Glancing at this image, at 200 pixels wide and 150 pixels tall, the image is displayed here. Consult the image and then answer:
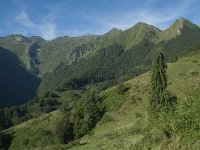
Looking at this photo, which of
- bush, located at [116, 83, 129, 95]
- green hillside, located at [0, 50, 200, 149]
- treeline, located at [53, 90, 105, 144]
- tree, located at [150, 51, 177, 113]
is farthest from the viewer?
bush, located at [116, 83, 129, 95]

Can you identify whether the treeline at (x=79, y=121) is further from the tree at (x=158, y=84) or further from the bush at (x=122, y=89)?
the tree at (x=158, y=84)

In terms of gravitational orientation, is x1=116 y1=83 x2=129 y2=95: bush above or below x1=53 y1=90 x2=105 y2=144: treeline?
above

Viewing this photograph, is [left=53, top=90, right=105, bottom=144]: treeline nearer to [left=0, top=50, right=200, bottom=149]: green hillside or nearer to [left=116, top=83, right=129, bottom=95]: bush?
[left=0, top=50, right=200, bottom=149]: green hillside

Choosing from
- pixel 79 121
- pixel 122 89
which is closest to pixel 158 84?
pixel 79 121

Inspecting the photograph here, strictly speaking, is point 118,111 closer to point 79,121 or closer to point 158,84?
point 79,121

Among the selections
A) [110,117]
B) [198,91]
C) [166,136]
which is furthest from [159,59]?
[198,91]

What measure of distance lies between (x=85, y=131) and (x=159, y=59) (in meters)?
51.9

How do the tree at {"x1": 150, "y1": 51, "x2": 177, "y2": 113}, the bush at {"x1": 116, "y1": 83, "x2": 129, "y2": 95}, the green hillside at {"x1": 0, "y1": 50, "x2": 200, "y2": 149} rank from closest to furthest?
the tree at {"x1": 150, "y1": 51, "x2": 177, "y2": 113} < the green hillside at {"x1": 0, "y1": 50, "x2": 200, "y2": 149} < the bush at {"x1": 116, "y1": 83, "x2": 129, "y2": 95}

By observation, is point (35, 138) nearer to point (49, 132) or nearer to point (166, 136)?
point (49, 132)

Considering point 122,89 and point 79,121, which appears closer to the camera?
point 79,121

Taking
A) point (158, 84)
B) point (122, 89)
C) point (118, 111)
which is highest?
point (158, 84)

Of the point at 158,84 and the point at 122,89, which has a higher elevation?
the point at 158,84

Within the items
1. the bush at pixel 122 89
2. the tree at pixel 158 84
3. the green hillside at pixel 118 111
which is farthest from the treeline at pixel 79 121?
the tree at pixel 158 84

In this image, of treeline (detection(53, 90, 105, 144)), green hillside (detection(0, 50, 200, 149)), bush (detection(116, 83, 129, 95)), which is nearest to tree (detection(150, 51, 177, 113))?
green hillside (detection(0, 50, 200, 149))
